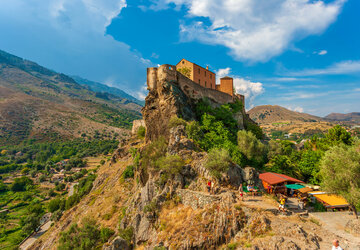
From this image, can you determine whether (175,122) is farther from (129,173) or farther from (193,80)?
(129,173)

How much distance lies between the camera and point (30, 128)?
15975 centimetres

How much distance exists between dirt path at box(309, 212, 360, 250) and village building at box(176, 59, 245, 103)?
28.3m

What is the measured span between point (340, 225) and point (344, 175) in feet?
15.5

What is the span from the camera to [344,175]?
15.6m

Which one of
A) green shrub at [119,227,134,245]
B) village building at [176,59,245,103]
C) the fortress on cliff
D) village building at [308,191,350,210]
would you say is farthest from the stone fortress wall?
village building at [308,191,350,210]

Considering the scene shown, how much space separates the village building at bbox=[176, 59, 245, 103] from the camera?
3584cm

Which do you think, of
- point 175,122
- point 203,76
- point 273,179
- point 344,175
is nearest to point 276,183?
point 273,179

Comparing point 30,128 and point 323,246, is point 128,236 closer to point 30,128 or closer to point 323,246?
point 323,246

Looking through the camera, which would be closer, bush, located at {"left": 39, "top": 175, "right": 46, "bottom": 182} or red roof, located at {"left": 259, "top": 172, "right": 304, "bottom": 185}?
red roof, located at {"left": 259, "top": 172, "right": 304, "bottom": 185}

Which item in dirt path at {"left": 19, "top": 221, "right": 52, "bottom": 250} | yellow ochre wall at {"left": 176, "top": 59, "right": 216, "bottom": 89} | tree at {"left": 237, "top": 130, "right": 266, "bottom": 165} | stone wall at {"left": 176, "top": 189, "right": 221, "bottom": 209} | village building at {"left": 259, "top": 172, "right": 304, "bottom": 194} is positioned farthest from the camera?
dirt path at {"left": 19, "top": 221, "right": 52, "bottom": 250}

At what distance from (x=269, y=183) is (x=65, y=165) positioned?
119223mm

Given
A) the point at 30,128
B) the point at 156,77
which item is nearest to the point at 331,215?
the point at 156,77

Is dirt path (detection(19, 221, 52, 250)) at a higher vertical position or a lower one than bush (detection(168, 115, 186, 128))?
lower

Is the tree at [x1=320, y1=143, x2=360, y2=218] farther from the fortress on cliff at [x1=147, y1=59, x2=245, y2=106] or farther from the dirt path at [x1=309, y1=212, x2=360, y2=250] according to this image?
the fortress on cliff at [x1=147, y1=59, x2=245, y2=106]
